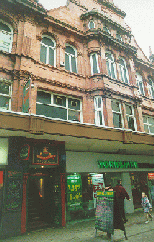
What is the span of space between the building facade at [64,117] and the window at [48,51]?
74mm

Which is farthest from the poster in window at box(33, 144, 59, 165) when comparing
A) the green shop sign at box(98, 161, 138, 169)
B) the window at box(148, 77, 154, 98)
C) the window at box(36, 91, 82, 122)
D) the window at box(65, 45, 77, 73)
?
the window at box(148, 77, 154, 98)

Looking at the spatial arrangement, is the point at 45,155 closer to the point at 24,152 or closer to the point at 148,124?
the point at 24,152

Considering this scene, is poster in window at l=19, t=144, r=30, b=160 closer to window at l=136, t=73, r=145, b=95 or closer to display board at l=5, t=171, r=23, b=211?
display board at l=5, t=171, r=23, b=211

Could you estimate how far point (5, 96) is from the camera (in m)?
8.52

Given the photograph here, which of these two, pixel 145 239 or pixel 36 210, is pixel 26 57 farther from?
pixel 145 239

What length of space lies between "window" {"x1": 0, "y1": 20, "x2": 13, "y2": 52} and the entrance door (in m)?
7.52

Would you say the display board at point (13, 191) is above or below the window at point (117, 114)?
below

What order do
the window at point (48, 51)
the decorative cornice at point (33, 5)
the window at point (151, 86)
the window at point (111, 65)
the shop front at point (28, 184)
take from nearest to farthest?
the shop front at point (28, 184), the decorative cornice at point (33, 5), the window at point (48, 51), the window at point (111, 65), the window at point (151, 86)

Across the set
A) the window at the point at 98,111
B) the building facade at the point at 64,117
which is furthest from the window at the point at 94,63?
the window at the point at 98,111

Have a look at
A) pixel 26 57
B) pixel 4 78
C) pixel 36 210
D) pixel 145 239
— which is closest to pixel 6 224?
pixel 36 210

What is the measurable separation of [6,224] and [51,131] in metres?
3.97

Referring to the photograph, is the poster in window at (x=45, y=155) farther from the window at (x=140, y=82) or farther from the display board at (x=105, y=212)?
the window at (x=140, y=82)

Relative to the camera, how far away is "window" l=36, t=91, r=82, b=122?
374 inches

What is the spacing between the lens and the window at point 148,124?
46.8 ft
